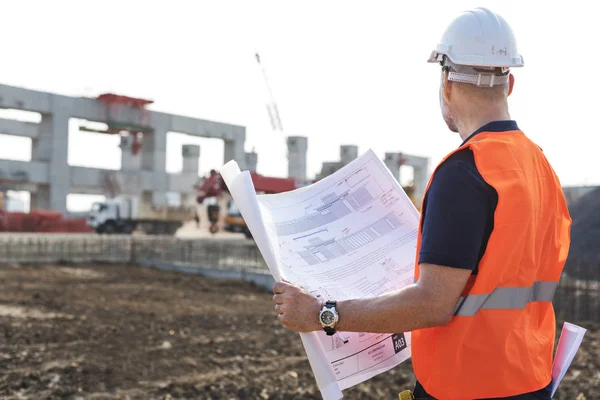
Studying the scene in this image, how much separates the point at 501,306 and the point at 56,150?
35.9 meters

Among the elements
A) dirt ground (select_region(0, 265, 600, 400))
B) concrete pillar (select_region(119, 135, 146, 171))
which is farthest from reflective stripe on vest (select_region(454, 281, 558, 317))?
concrete pillar (select_region(119, 135, 146, 171))

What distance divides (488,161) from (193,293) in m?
11.3

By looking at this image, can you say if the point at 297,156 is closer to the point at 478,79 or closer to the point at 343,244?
the point at 343,244

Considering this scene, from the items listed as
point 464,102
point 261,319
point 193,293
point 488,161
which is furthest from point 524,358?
point 193,293

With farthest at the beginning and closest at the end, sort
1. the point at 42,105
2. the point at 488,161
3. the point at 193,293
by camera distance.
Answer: the point at 42,105, the point at 193,293, the point at 488,161

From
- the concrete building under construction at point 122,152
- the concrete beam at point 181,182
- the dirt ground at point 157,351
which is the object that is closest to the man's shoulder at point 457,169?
the dirt ground at point 157,351

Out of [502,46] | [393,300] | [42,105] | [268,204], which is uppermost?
[42,105]

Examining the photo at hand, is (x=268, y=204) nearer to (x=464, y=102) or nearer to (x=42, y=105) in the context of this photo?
(x=464, y=102)

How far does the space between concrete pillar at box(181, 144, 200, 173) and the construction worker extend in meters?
37.7

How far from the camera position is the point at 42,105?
111 ft

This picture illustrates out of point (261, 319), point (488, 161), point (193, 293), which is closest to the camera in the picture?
point (488, 161)

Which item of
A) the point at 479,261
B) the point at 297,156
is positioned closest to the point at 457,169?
the point at 479,261

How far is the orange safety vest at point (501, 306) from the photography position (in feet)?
5.10

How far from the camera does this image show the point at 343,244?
2066 mm
